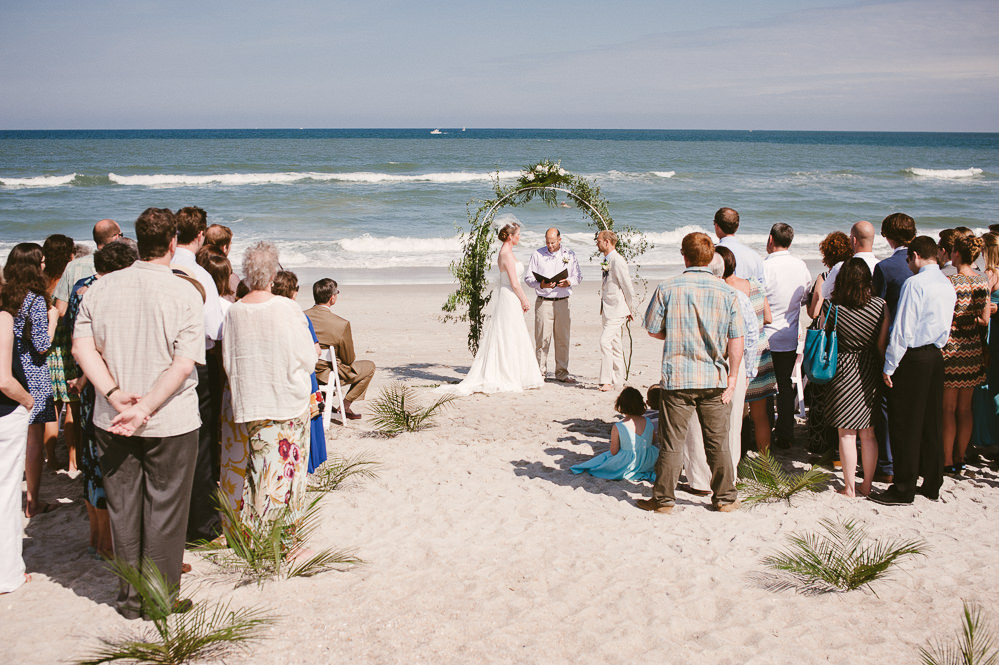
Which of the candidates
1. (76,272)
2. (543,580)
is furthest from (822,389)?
(76,272)

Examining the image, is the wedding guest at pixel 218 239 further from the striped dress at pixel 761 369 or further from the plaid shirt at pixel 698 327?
the striped dress at pixel 761 369

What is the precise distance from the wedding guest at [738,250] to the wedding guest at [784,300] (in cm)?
22

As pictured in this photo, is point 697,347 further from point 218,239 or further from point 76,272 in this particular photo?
point 76,272

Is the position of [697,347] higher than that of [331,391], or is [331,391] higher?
[697,347]

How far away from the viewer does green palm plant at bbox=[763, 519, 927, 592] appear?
414 cm

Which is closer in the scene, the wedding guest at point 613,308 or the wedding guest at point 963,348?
the wedding guest at point 963,348

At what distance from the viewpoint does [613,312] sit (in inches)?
333

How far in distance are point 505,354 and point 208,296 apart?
14.7 feet

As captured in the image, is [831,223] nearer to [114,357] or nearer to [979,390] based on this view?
[979,390]

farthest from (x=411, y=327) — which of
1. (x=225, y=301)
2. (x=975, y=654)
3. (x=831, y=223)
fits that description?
(x=831, y=223)

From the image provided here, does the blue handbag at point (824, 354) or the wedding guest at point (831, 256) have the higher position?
the wedding guest at point (831, 256)

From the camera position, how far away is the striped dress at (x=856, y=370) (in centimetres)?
519

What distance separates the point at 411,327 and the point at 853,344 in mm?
7985

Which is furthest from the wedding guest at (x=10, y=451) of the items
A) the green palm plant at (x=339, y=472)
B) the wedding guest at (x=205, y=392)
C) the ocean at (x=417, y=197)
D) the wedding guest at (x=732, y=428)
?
the ocean at (x=417, y=197)
